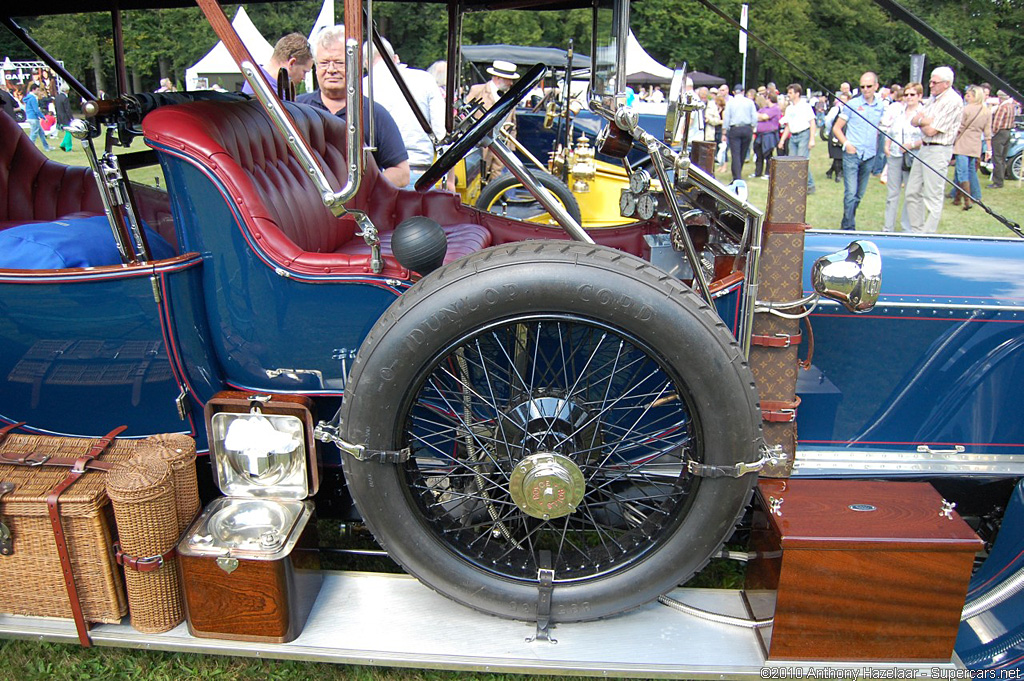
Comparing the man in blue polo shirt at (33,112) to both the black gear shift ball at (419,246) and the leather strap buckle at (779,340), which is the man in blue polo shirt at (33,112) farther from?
the leather strap buckle at (779,340)

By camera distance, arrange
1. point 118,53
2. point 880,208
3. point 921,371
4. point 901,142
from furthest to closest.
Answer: point 880,208 → point 901,142 → point 118,53 → point 921,371

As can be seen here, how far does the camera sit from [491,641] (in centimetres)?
188

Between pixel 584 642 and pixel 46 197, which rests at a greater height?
pixel 46 197

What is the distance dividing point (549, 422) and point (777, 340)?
64cm

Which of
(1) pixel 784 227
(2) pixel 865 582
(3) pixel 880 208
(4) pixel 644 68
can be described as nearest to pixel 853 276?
(1) pixel 784 227

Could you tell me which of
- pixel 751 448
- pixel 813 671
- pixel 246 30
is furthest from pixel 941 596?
pixel 246 30

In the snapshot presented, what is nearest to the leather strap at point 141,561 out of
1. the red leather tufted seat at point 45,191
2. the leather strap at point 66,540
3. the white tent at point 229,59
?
the leather strap at point 66,540

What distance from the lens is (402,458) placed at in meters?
1.79

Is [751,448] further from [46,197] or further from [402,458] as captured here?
[46,197]

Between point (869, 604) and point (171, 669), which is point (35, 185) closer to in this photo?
point (171, 669)

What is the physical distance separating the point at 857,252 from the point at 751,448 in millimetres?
533

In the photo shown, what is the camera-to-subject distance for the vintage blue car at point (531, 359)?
172 centimetres

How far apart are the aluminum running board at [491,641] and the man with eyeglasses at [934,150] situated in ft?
21.4

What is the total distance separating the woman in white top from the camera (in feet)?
25.7
